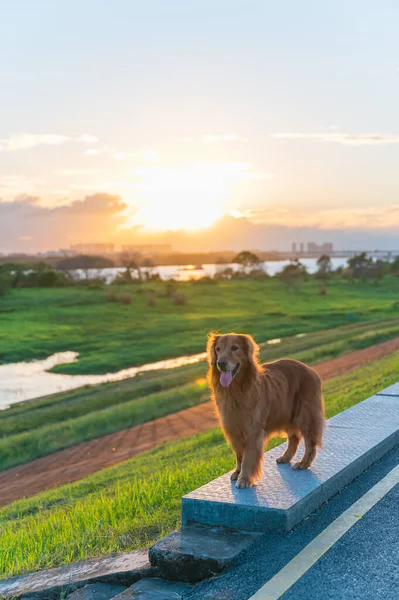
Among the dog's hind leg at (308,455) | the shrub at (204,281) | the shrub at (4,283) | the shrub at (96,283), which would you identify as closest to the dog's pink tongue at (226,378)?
the dog's hind leg at (308,455)

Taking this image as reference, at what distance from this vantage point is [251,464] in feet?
17.6

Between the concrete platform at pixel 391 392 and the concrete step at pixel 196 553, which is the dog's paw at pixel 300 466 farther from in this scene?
the concrete platform at pixel 391 392

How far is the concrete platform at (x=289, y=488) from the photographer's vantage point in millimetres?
4848

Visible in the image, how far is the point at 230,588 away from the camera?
13.4 ft

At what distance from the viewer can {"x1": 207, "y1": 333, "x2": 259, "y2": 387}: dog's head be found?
5.29m

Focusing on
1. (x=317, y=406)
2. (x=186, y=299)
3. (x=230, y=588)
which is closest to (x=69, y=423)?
(x=317, y=406)

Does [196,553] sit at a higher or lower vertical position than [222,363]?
lower

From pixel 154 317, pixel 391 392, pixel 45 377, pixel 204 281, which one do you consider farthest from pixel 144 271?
pixel 391 392

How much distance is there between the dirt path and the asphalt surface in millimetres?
8861

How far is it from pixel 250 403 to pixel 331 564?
4.63 feet

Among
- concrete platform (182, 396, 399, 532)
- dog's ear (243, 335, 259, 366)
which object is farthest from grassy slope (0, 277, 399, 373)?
dog's ear (243, 335, 259, 366)

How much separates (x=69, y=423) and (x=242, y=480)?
14.1 meters

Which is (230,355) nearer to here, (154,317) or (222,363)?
(222,363)

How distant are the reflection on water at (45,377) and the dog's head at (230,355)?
20.1m
